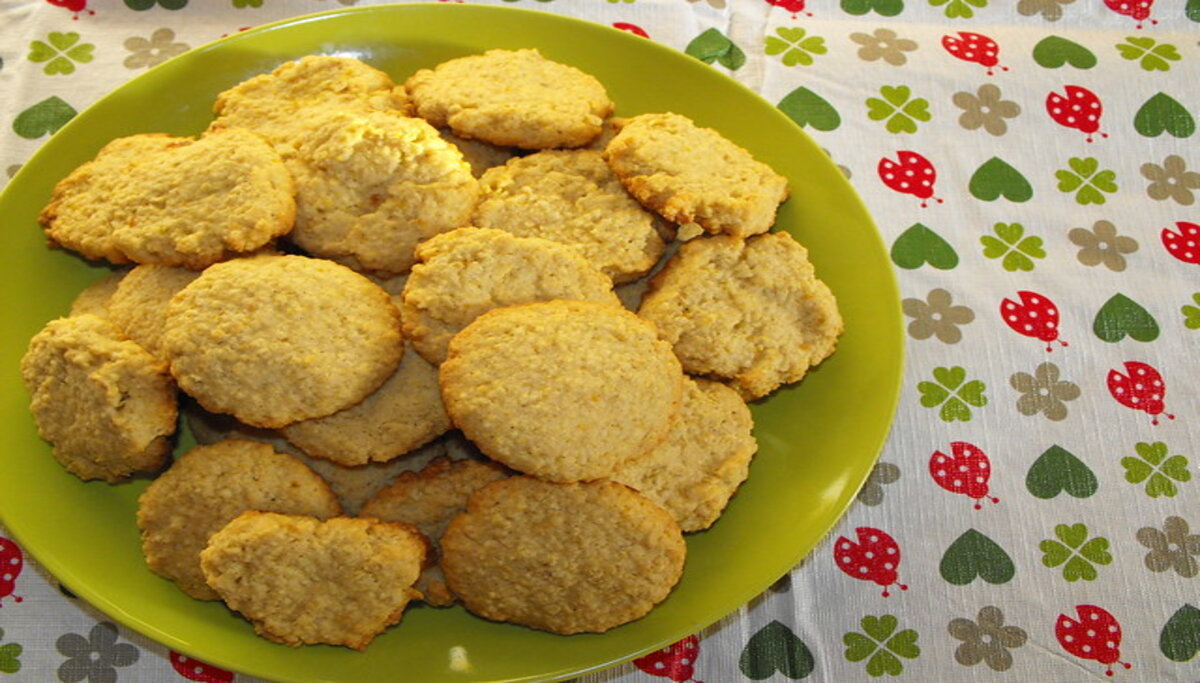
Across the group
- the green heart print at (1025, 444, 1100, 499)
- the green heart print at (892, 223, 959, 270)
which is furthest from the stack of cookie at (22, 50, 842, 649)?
the green heart print at (1025, 444, 1100, 499)

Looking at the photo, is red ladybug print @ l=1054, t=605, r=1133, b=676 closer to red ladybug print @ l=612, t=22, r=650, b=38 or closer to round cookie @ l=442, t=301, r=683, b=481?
round cookie @ l=442, t=301, r=683, b=481

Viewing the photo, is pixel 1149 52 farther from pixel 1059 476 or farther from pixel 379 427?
pixel 379 427

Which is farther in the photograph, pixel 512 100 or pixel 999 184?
pixel 999 184

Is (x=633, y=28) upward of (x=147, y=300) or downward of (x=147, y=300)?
downward

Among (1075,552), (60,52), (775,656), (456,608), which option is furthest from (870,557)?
(60,52)

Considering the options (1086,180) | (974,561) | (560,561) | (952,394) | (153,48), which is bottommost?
(974,561)
